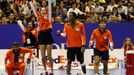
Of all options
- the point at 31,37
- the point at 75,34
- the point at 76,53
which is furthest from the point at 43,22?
the point at 31,37

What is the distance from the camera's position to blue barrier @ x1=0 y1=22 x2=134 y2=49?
20.0 meters

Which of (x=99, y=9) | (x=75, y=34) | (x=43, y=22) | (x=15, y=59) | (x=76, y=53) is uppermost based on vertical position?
(x=99, y=9)

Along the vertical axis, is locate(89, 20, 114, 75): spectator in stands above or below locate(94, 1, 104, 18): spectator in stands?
below

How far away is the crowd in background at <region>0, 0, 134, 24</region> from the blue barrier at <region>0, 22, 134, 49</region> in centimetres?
27

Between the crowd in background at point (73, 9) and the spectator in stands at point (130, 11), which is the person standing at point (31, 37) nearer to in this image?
the crowd in background at point (73, 9)

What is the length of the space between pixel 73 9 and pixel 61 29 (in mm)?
1679

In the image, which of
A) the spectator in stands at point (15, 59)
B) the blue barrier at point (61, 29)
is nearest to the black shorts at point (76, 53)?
the spectator in stands at point (15, 59)

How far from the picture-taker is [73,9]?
21.2 meters

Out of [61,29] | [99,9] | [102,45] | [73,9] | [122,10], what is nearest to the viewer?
[102,45]

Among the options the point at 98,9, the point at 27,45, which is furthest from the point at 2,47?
the point at 98,9

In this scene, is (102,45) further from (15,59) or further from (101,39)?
(15,59)

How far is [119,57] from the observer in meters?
15.9

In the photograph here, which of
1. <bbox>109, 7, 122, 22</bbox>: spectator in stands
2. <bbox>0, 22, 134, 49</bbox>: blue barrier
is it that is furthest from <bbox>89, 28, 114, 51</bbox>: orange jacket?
<bbox>109, 7, 122, 22</bbox>: spectator in stands

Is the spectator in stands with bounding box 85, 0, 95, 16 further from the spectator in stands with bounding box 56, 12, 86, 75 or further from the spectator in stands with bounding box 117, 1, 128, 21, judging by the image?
the spectator in stands with bounding box 56, 12, 86, 75
